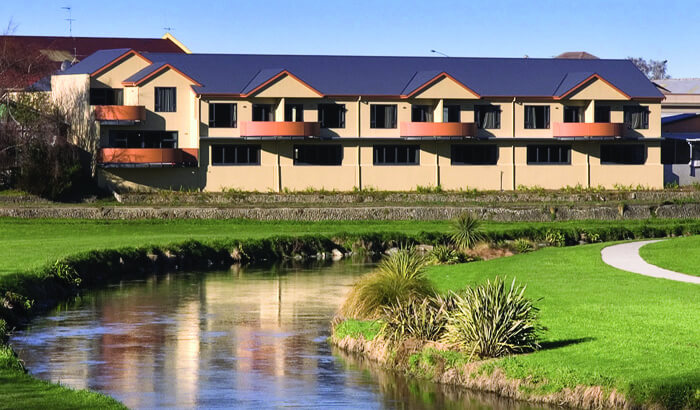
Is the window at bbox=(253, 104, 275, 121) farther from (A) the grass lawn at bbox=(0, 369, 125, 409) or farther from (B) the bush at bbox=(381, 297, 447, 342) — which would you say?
(A) the grass lawn at bbox=(0, 369, 125, 409)

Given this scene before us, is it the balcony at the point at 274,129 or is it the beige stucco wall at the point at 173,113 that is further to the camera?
the beige stucco wall at the point at 173,113

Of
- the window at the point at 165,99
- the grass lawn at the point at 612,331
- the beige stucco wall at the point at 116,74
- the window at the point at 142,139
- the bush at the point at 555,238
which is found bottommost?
the grass lawn at the point at 612,331

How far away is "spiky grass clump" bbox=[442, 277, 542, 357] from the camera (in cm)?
2380

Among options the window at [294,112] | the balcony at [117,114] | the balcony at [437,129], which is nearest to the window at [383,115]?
the balcony at [437,129]

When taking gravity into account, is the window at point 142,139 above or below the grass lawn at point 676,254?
above

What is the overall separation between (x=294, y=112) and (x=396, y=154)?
23.2ft

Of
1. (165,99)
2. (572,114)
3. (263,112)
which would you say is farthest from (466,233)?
(572,114)

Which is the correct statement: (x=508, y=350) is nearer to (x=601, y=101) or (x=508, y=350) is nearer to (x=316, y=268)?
(x=316, y=268)

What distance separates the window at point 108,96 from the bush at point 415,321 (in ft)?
176

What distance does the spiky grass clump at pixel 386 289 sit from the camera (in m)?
29.2

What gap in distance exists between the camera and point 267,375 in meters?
25.2

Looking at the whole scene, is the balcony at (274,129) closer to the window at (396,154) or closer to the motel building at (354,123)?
the motel building at (354,123)

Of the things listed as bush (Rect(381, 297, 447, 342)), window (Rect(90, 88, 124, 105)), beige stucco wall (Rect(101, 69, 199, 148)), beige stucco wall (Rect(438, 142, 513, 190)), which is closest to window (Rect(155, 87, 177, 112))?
beige stucco wall (Rect(101, 69, 199, 148))

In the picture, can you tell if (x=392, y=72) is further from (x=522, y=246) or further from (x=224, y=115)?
(x=522, y=246)
